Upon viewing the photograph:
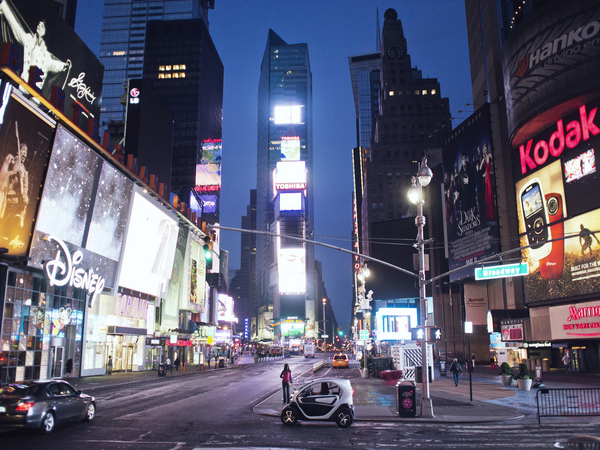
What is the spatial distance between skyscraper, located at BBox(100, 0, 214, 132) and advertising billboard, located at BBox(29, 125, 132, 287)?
145446 mm

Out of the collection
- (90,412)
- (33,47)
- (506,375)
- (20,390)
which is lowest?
(506,375)

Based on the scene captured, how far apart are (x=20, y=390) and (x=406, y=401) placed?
13.0m

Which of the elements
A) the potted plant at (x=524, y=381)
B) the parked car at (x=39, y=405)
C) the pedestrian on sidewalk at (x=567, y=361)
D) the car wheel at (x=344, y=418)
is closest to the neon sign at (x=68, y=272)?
the parked car at (x=39, y=405)

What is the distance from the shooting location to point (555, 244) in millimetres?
41125

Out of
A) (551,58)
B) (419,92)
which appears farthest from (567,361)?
(419,92)

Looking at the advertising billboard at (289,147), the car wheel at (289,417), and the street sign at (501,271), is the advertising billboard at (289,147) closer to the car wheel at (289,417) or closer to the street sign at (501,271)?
the street sign at (501,271)

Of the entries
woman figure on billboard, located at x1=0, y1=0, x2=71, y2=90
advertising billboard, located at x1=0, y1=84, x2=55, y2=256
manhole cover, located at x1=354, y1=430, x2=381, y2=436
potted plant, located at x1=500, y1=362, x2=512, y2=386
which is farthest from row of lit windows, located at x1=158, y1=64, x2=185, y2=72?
manhole cover, located at x1=354, y1=430, x2=381, y2=436

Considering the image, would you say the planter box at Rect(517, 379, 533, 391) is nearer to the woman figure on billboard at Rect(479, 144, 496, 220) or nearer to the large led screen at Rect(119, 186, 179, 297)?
the woman figure on billboard at Rect(479, 144, 496, 220)

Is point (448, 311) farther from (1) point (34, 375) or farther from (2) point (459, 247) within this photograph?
(1) point (34, 375)

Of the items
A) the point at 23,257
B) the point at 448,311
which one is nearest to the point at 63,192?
the point at 23,257

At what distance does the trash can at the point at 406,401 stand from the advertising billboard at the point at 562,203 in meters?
19.5

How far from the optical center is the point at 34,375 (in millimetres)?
35375

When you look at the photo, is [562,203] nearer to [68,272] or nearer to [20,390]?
[68,272]

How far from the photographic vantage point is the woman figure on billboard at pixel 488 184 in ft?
170
